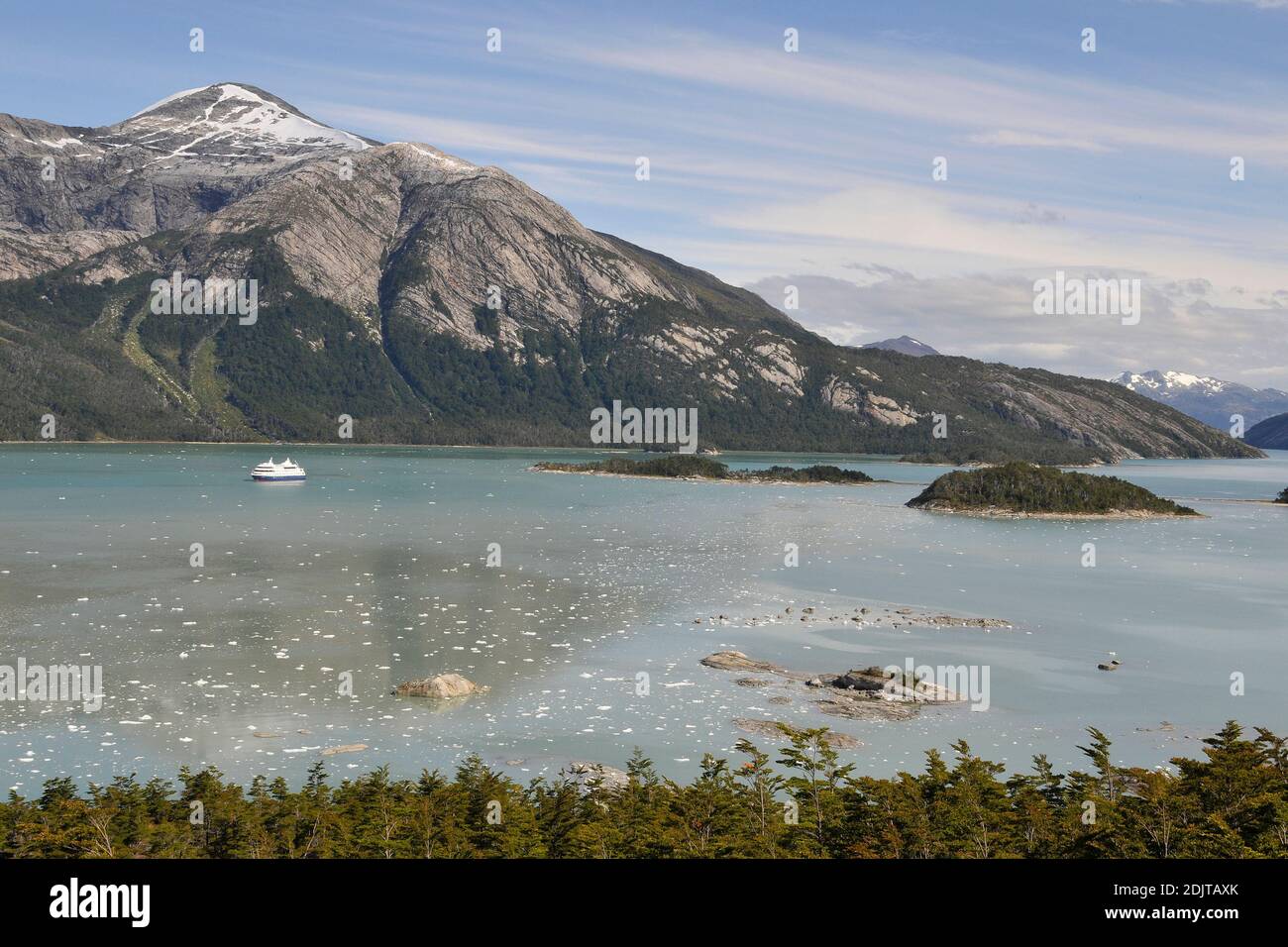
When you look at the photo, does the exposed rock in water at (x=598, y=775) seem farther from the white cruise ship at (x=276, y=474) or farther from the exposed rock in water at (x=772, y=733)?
the white cruise ship at (x=276, y=474)

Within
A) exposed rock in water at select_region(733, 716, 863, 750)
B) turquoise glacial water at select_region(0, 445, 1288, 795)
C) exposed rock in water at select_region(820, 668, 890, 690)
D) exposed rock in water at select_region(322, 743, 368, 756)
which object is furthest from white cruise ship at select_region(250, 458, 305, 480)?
exposed rock in water at select_region(733, 716, 863, 750)

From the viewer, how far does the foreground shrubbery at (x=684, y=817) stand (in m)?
26.9

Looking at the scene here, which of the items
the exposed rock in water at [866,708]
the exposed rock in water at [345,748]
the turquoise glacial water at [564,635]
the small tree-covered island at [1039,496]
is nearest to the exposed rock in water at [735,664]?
the turquoise glacial water at [564,635]

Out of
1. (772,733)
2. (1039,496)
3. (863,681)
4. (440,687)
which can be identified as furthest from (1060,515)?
(440,687)

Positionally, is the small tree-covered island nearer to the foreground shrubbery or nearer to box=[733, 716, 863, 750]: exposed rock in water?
box=[733, 716, 863, 750]: exposed rock in water

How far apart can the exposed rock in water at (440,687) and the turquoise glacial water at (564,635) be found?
0.87m

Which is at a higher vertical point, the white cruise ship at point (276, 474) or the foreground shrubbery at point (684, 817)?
the white cruise ship at point (276, 474)

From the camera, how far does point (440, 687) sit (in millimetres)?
47125

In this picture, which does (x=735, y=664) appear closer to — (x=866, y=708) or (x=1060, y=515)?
(x=866, y=708)

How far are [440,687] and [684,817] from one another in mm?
20570

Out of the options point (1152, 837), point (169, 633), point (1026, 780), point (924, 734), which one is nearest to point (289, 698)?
point (169, 633)

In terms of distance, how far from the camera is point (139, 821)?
29.0m
